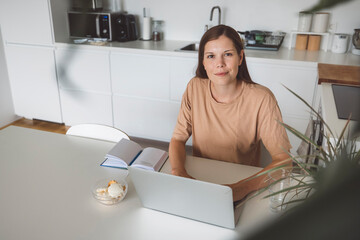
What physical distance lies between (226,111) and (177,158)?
14.2 inches

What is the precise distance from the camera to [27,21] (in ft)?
10.4

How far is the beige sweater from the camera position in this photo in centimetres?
152

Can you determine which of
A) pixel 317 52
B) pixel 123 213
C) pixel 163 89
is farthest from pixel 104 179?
pixel 317 52

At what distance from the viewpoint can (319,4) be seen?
12 cm

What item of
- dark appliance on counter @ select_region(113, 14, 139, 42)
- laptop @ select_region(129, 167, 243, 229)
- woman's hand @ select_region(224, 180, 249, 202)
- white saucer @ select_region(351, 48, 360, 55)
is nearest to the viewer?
laptop @ select_region(129, 167, 243, 229)

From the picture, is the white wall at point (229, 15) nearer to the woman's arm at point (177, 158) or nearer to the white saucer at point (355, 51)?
the white saucer at point (355, 51)

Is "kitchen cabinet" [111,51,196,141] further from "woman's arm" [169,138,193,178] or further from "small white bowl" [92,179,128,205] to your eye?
"small white bowl" [92,179,128,205]

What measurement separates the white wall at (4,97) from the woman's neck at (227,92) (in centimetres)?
260

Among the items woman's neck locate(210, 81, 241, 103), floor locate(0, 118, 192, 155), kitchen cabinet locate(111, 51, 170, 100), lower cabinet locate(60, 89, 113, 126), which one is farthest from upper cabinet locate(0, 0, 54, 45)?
woman's neck locate(210, 81, 241, 103)

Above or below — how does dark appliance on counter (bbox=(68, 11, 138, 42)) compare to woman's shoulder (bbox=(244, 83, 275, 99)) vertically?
above

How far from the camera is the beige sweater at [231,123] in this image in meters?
1.52

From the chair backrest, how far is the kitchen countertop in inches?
50.3

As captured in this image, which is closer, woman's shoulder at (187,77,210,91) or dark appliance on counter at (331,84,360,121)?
dark appliance on counter at (331,84,360,121)

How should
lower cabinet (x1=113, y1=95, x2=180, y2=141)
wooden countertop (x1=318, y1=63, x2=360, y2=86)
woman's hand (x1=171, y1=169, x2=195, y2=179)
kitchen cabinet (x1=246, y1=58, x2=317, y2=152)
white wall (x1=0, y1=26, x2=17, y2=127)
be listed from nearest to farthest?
woman's hand (x1=171, y1=169, x2=195, y2=179) → wooden countertop (x1=318, y1=63, x2=360, y2=86) → kitchen cabinet (x1=246, y1=58, x2=317, y2=152) → lower cabinet (x1=113, y1=95, x2=180, y2=141) → white wall (x1=0, y1=26, x2=17, y2=127)
